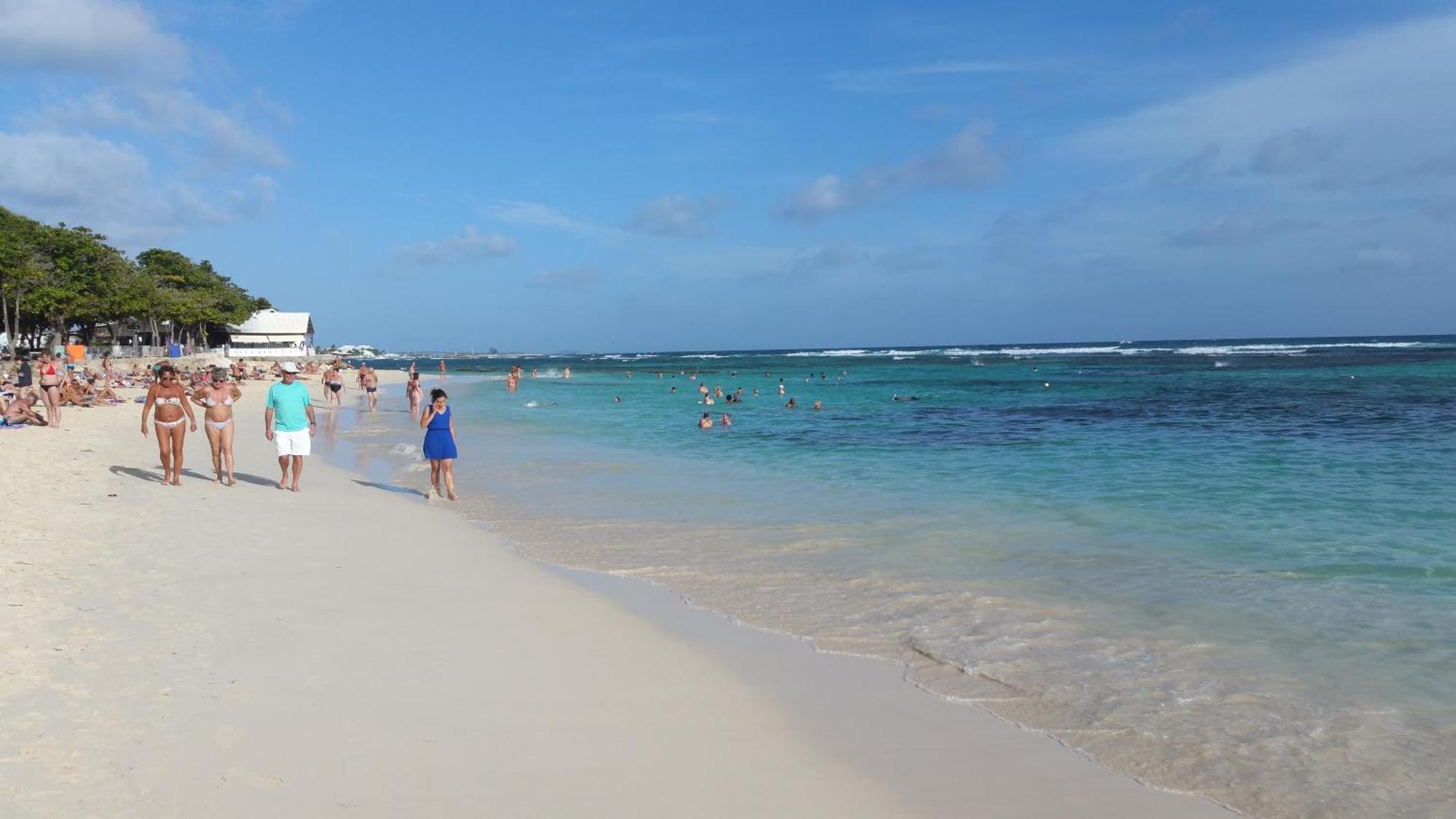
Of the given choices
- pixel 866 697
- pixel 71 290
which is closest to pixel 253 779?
pixel 866 697

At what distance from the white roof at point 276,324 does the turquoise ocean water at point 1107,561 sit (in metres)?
73.0

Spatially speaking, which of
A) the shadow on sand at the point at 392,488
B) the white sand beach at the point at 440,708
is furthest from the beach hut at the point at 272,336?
the white sand beach at the point at 440,708

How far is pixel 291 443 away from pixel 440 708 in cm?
835

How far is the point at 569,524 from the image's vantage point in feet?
33.4

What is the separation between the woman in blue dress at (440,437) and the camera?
1136 cm

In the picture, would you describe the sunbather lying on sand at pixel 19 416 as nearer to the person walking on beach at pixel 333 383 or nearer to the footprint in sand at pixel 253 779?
the person walking on beach at pixel 333 383

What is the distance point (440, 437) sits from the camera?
451 inches

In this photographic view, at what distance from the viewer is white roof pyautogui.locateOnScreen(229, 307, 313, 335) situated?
8488 cm

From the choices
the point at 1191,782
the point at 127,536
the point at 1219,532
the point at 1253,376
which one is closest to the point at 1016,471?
the point at 1219,532

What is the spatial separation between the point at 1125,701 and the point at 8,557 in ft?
25.7

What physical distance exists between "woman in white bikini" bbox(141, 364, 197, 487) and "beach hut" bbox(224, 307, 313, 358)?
261 feet

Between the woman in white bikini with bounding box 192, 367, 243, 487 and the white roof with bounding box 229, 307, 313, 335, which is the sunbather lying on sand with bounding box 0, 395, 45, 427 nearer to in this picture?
the woman in white bikini with bounding box 192, 367, 243, 487

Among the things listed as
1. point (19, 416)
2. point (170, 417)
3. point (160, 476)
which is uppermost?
point (170, 417)

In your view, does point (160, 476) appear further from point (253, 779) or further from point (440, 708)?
point (253, 779)
